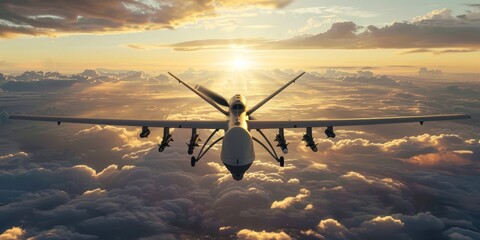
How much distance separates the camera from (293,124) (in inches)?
1224

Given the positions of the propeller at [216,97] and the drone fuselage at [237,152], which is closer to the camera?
the drone fuselage at [237,152]

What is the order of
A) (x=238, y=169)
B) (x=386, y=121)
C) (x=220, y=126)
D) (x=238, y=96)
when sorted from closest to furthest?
(x=238, y=169), (x=220, y=126), (x=386, y=121), (x=238, y=96)

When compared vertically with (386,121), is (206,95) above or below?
above

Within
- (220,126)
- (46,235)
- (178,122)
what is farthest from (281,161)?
(46,235)

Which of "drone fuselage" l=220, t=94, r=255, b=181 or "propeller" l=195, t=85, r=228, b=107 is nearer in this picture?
"drone fuselage" l=220, t=94, r=255, b=181

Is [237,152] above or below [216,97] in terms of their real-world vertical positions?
below

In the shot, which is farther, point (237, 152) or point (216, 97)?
point (216, 97)

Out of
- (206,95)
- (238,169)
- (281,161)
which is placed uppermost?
(206,95)

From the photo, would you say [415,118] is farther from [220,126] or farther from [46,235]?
[46,235]

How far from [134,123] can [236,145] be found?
54.3 feet

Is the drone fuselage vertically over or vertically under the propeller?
under

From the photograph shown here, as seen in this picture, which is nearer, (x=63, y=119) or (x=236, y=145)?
(x=236, y=145)

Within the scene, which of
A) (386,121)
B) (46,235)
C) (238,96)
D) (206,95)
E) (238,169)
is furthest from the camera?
(46,235)

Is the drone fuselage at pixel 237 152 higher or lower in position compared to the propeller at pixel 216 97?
lower
